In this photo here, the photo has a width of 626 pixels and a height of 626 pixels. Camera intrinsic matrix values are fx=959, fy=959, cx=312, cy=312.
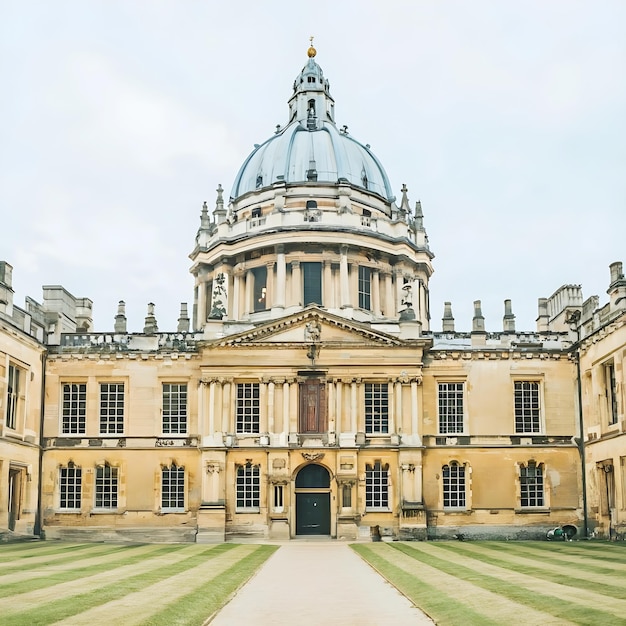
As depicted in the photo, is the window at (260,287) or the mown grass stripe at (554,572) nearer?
the mown grass stripe at (554,572)

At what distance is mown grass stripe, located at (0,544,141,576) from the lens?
2307 cm

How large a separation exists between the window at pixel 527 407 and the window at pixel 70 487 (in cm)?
2174

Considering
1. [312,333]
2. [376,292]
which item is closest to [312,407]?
[312,333]

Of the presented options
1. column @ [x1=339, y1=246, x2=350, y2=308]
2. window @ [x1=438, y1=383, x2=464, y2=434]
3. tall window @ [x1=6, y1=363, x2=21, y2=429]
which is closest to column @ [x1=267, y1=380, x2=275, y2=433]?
window @ [x1=438, y1=383, x2=464, y2=434]

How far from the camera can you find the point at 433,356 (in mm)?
47625

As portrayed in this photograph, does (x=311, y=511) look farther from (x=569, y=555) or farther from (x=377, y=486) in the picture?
(x=569, y=555)

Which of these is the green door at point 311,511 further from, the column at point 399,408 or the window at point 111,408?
the window at point 111,408

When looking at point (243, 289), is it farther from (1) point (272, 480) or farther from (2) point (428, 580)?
(2) point (428, 580)

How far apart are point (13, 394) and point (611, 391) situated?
2671cm

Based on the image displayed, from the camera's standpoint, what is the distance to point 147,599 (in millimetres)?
18188

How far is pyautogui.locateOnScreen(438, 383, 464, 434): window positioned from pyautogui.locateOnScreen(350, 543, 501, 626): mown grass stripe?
18935 millimetres

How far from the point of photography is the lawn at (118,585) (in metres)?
16.0

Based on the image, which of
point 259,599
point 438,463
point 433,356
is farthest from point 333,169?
point 259,599

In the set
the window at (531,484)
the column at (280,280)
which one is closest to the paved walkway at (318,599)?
the window at (531,484)
